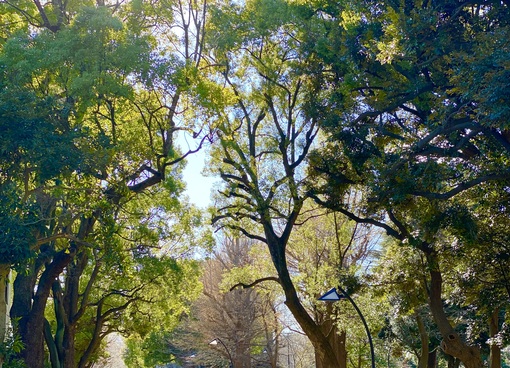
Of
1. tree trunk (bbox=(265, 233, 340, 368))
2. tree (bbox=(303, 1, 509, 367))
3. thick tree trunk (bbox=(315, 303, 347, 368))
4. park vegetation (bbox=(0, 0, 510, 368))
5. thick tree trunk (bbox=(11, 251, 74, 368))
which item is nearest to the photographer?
tree (bbox=(303, 1, 509, 367))

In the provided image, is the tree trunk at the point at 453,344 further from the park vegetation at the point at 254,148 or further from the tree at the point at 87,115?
the tree at the point at 87,115

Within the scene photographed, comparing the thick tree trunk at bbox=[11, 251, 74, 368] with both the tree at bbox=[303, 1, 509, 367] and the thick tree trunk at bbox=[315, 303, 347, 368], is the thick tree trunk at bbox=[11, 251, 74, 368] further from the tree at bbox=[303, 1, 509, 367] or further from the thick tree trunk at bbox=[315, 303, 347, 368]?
the thick tree trunk at bbox=[315, 303, 347, 368]

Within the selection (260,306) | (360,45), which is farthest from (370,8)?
(260,306)

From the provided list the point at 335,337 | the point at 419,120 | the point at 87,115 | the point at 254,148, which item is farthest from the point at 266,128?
the point at 335,337

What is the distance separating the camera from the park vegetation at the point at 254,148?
8758mm

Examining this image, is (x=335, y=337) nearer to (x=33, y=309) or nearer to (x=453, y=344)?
(x=453, y=344)

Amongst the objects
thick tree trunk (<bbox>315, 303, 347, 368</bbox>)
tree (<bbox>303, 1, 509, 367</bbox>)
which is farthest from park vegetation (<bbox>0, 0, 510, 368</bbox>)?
thick tree trunk (<bbox>315, 303, 347, 368</bbox>)

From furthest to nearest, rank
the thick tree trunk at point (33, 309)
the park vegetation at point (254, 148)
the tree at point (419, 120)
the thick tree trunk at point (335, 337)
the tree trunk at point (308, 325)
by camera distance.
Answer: the thick tree trunk at point (335, 337) < the tree trunk at point (308, 325) < the thick tree trunk at point (33, 309) < the park vegetation at point (254, 148) < the tree at point (419, 120)

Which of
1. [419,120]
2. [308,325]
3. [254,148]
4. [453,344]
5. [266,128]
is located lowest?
[453,344]

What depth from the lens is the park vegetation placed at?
28.7ft

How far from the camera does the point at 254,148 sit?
15.0 metres

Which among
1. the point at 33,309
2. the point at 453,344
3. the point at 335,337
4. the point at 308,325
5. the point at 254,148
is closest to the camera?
the point at 453,344

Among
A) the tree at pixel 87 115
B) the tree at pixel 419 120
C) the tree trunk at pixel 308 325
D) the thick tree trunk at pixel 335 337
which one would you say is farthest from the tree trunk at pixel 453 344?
the thick tree trunk at pixel 335 337

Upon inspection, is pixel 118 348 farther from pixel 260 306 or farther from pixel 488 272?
pixel 488 272
